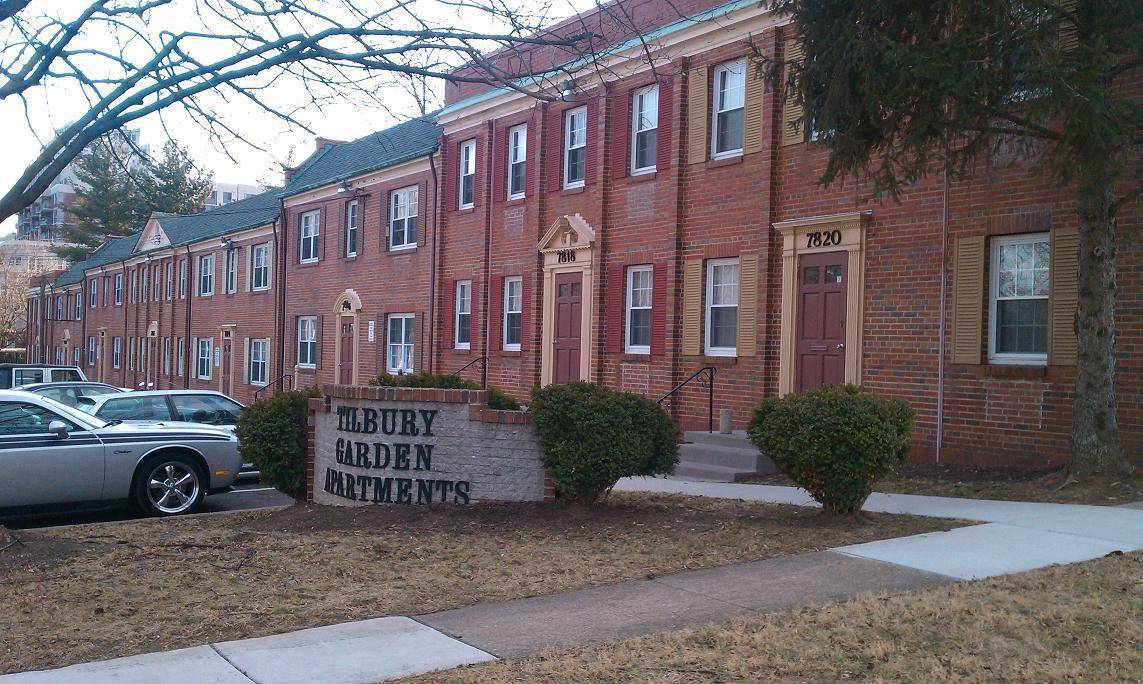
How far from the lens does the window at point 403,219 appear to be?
27.3m

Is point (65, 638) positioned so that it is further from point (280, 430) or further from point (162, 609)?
point (280, 430)

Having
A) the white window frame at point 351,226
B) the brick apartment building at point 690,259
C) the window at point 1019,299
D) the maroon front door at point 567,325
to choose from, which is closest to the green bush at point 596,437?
the brick apartment building at point 690,259

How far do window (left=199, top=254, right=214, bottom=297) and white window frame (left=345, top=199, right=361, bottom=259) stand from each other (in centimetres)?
1235

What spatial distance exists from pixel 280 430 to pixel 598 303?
987 cm

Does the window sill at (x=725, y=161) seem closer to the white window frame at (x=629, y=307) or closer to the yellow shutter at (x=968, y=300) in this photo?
the white window frame at (x=629, y=307)

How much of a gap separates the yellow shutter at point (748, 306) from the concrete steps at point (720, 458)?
59.2 inches

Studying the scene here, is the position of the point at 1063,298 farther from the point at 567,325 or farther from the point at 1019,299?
the point at 567,325

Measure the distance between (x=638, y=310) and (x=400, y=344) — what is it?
989cm

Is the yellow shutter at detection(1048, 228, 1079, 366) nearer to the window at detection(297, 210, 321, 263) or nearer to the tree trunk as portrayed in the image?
the tree trunk

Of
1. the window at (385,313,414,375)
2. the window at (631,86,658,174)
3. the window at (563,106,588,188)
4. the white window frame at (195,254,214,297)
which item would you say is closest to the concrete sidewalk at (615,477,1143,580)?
the window at (631,86,658,174)

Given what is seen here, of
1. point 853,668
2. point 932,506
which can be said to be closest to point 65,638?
point 853,668

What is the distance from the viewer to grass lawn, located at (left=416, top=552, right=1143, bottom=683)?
5.25m

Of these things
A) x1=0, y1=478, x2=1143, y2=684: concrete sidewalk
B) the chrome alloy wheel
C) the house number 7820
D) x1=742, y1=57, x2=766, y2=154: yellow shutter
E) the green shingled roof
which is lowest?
the chrome alloy wheel

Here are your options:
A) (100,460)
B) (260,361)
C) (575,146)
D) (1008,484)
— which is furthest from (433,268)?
(1008,484)
